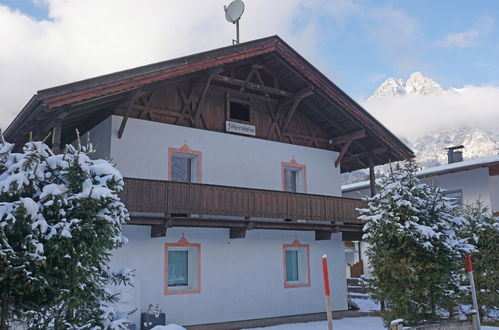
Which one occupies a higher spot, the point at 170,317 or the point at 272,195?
the point at 272,195

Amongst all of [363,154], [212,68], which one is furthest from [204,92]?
[363,154]

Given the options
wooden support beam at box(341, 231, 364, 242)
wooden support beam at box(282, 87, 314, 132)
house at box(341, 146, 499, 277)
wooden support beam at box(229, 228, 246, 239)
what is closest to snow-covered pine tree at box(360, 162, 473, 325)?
wooden support beam at box(229, 228, 246, 239)

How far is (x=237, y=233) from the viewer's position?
15.6 metres

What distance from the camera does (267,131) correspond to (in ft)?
60.1

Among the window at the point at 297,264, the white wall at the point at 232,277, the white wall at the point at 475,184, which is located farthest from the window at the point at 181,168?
the white wall at the point at 475,184

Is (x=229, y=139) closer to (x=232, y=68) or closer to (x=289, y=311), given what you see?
(x=232, y=68)

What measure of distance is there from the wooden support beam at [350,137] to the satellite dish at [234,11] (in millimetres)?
6073

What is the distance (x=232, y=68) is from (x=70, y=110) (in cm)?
628

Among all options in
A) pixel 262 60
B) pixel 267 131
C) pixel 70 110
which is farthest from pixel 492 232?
pixel 70 110

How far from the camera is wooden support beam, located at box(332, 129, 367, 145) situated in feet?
61.7

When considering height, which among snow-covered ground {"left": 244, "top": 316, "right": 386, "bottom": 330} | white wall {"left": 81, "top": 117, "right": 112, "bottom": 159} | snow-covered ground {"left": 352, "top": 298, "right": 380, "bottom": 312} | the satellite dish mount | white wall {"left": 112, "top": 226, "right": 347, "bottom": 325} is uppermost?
the satellite dish mount

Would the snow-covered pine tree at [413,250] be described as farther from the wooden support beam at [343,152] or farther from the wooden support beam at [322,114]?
the wooden support beam at [322,114]

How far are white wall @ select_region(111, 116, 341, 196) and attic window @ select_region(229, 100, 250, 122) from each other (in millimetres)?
852

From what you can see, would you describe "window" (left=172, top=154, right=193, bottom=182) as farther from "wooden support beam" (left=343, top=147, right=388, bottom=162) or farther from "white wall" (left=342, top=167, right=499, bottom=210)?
"white wall" (left=342, top=167, right=499, bottom=210)
